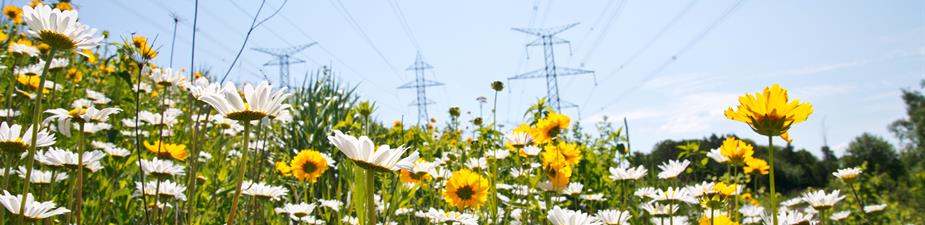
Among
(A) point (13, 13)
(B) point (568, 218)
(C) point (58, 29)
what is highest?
(A) point (13, 13)

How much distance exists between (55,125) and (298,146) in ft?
3.76

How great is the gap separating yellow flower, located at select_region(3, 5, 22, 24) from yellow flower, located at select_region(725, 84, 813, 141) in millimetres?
3753

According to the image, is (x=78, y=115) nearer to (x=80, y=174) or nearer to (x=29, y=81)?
(x=80, y=174)

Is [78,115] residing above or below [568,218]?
above

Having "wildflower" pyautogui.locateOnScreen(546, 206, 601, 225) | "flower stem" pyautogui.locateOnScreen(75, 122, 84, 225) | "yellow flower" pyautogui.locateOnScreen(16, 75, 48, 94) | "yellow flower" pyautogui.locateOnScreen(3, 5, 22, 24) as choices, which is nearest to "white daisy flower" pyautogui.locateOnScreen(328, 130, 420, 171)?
"wildflower" pyautogui.locateOnScreen(546, 206, 601, 225)

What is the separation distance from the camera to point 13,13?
3.19 m

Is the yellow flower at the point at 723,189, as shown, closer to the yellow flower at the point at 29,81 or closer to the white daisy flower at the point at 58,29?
the white daisy flower at the point at 58,29

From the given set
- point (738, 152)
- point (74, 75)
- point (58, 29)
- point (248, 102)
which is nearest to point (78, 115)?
point (58, 29)

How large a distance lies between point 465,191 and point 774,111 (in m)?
0.86

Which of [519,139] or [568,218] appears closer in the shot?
[568,218]

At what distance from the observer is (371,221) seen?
0.65 meters

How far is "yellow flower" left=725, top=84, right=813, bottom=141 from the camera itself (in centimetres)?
67

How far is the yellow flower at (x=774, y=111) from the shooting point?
2.20ft

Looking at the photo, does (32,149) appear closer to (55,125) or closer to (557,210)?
(557,210)
